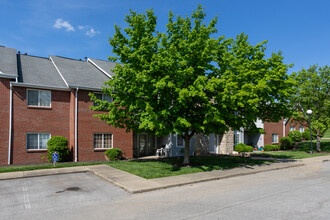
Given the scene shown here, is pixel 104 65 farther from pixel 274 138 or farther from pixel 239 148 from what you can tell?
pixel 274 138

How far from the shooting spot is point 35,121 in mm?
17766

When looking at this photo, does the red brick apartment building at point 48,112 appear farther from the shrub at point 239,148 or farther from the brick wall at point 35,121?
the shrub at point 239,148

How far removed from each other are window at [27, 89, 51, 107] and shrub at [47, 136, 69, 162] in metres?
2.71

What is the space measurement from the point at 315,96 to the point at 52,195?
26.3 m

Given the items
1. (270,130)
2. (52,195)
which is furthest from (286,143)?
(52,195)

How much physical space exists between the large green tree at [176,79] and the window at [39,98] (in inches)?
218

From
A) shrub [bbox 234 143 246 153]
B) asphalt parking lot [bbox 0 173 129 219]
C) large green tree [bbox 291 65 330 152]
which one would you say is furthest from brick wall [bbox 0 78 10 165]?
large green tree [bbox 291 65 330 152]

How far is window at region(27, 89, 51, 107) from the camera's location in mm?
17750

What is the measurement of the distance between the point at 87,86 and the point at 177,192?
12160mm

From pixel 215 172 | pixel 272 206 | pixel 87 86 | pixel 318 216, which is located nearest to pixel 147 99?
pixel 215 172

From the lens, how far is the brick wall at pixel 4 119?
1647 centimetres

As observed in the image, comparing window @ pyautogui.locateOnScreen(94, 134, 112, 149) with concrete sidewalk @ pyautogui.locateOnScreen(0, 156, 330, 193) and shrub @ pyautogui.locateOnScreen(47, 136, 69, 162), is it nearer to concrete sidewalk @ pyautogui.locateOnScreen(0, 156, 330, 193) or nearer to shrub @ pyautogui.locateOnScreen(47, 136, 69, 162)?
shrub @ pyautogui.locateOnScreen(47, 136, 69, 162)

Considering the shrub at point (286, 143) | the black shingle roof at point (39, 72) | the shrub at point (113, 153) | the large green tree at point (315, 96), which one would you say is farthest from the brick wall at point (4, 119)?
the shrub at point (286, 143)

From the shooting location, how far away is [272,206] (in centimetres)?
757
